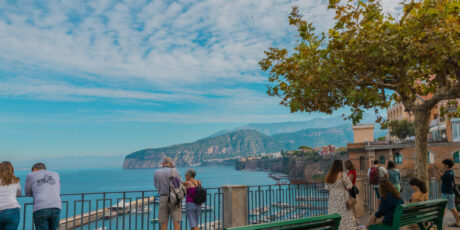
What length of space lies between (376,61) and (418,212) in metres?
4.24

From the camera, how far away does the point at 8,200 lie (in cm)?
577

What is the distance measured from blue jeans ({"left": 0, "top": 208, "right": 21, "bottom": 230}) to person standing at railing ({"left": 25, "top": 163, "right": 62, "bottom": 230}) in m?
0.29

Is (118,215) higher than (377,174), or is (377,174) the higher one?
(377,174)

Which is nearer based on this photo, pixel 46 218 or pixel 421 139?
pixel 46 218

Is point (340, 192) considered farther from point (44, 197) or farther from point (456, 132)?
point (456, 132)

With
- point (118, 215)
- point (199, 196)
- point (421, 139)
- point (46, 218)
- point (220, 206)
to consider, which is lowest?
point (118, 215)

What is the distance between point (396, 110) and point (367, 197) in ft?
275

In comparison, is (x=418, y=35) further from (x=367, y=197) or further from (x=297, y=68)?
(x=367, y=197)

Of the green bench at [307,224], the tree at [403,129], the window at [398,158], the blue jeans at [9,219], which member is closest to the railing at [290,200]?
the green bench at [307,224]

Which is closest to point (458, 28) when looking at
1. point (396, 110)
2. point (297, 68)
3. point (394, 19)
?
point (394, 19)

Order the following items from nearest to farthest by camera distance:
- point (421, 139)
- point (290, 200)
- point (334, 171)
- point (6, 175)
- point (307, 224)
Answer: point (307, 224)
point (6, 175)
point (334, 171)
point (421, 139)
point (290, 200)

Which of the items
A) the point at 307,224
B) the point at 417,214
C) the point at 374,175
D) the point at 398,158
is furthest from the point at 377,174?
the point at 398,158

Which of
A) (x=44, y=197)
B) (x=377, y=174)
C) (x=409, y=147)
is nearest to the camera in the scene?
(x=44, y=197)

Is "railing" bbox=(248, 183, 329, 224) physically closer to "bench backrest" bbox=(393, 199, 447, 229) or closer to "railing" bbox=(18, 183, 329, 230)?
"railing" bbox=(18, 183, 329, 230)
